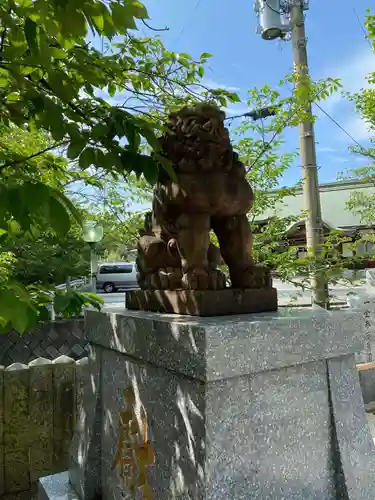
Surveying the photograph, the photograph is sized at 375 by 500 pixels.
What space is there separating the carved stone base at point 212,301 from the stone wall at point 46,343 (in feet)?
14.9

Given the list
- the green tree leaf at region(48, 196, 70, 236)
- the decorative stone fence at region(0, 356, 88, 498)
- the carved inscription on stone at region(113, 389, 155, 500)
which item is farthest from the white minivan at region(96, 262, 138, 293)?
the green tree leaf at region(48, 196, 70, 236)

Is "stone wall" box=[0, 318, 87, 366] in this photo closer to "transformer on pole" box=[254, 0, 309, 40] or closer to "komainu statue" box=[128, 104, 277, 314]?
"komainu statue" box=[128, 104, 277, 314]

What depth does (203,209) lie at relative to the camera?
1.80 m

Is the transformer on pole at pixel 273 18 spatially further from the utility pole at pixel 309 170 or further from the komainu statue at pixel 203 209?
the komainu statue at pixel 203 209

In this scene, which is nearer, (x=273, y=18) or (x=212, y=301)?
(x=212, y=301)

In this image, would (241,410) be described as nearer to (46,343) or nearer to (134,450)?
(134,450)

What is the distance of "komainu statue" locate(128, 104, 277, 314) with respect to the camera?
5.84ft

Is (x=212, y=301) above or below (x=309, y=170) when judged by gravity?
below

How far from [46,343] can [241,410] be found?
5.76 meters

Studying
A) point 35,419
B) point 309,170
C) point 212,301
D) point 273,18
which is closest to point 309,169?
point 309,170

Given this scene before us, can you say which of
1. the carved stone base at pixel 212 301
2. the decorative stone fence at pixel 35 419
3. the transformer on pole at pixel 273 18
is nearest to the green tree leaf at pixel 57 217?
the carved stone base at pixel 212 301

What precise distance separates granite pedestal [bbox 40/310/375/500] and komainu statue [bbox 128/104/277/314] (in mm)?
189

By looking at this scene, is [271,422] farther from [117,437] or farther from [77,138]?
[77,138]

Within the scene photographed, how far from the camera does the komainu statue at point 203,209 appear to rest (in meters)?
1.78
